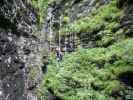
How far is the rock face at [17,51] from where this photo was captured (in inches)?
151

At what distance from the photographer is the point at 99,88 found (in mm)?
6805

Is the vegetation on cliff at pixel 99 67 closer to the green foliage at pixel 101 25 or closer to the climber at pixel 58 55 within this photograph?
the green foliage at pixel 101 25

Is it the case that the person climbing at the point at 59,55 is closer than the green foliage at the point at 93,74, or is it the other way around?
the green foliage at the point at 93,74

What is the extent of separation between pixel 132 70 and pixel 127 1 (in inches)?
139

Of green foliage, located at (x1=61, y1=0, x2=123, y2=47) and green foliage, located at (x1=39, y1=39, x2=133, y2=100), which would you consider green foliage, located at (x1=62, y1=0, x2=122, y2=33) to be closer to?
green foliage, located at (x1=61, y1=0, x2=123, y2=47)

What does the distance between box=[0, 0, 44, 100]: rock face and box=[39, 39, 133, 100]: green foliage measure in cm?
154

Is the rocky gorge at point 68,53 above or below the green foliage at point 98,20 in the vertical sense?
below

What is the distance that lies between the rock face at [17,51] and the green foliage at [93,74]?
60.8 inches

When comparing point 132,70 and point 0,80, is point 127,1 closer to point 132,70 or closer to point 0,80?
point 132,70

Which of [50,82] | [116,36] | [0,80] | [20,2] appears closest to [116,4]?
[116,36]

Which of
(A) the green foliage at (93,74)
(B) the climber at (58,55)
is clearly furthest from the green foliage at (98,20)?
(A) the green foliage at (93,74)

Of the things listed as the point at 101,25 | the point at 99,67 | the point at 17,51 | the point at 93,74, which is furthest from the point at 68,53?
the point at 17,51

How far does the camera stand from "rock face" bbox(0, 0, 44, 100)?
383 centimetres

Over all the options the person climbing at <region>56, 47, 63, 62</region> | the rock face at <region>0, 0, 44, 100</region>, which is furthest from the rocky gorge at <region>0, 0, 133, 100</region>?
the person climbing at <region>56, 47, 63, 62</region>
